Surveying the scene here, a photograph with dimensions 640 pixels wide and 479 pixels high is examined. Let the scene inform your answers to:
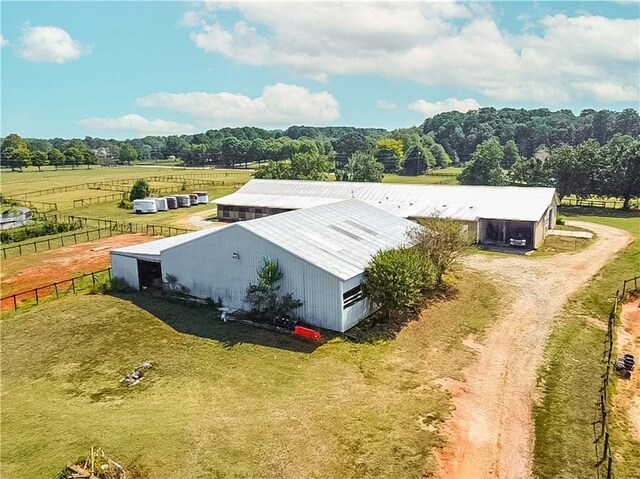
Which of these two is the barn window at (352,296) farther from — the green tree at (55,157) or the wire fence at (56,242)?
the green tree at (55,157)

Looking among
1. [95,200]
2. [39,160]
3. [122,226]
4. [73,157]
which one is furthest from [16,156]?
[122,226]

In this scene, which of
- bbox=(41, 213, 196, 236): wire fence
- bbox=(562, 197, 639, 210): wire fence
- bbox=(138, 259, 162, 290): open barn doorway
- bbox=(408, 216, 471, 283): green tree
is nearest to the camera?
bbox=(408, 216, 471, 283): green tree

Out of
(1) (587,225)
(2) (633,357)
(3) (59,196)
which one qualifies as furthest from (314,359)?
(3) (59,196)

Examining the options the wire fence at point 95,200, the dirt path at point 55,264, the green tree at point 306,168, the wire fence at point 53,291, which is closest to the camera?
the wire fence at point 53,291

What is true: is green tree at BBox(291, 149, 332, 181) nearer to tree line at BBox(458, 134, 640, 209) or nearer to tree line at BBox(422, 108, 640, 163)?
tree line at BBox(458, 134, 640, 209)

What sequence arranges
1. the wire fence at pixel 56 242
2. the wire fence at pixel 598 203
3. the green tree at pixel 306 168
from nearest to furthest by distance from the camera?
the wire fence at pixel 56 242 < the wire fence at pixel 598 203 < the green tree at pixel 306 168

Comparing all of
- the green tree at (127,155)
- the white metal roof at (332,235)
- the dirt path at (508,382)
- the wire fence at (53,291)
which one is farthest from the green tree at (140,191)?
the green tree at (127,155)

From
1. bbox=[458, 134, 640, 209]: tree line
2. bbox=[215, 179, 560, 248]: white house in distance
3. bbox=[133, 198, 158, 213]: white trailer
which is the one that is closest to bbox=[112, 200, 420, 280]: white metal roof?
bbox=[215, 179, 560, 248]: white house in distance
